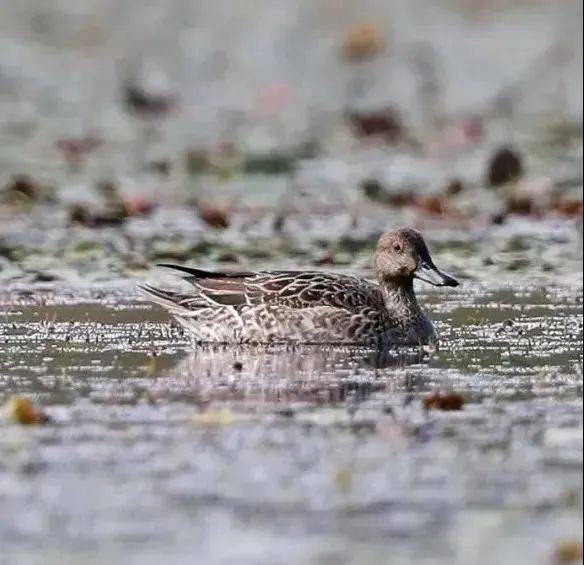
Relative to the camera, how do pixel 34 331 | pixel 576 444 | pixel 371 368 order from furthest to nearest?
pixel 34 331 < pixel 371 368 < pixel 576 444

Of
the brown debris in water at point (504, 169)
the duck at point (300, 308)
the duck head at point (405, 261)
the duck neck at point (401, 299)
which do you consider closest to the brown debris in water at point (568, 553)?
the duck at point (300, 308)

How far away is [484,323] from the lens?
13.2 meters

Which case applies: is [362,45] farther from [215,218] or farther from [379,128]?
[215,218]

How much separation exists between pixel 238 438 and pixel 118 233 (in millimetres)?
8129

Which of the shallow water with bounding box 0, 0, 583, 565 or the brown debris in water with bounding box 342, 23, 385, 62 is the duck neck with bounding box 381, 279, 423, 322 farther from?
the brown debris in water with bounding box 342, 23, 385, 62

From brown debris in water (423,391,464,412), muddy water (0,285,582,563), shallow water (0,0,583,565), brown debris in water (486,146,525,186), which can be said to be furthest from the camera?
brown debris in water (486,146,525,186)

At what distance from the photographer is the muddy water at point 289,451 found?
7.73m

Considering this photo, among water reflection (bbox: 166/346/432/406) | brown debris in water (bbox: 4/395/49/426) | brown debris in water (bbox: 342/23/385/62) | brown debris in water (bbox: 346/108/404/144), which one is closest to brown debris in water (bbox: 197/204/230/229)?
water reflection (bbox: 166/346/432/406)

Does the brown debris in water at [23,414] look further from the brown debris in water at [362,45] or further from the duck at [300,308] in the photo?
the brown debris in water at [362,45]

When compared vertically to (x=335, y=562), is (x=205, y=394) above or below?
above

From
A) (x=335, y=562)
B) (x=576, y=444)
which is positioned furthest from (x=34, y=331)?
(x=335, y=562)

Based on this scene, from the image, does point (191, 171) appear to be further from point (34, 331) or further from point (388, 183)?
point (34, 331)

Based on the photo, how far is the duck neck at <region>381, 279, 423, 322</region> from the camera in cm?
1294

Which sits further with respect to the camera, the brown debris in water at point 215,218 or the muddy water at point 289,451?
the brown debris in water at point 215,218
